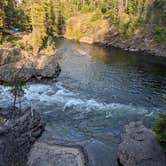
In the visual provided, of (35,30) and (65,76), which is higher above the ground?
(35,30)

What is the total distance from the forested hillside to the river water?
16.3 metres

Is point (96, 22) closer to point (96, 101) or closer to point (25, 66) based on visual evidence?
point (25, 66)

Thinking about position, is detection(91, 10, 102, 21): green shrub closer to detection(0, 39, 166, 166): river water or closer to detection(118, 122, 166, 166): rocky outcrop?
detection(0, 39, 166, 166): river water

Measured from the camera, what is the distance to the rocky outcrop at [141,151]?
18.2m

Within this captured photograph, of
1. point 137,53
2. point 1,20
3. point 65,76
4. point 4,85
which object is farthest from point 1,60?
point 137,53

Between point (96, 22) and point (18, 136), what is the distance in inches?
3063

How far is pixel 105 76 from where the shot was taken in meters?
43.1

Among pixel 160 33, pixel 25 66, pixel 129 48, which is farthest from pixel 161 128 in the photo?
pixel 129 48

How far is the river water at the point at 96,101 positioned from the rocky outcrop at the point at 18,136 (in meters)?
1.47

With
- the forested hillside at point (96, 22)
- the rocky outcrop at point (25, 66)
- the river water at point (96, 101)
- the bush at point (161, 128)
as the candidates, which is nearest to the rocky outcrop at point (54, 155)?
the river water at point (96, 101)

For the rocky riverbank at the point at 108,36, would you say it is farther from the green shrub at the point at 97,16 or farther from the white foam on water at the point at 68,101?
the white foam on water at the point at 68,101

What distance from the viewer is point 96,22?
91.6 m

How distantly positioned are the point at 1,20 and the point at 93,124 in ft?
129

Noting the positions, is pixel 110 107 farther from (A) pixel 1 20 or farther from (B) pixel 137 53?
(B) pixel 137 53
